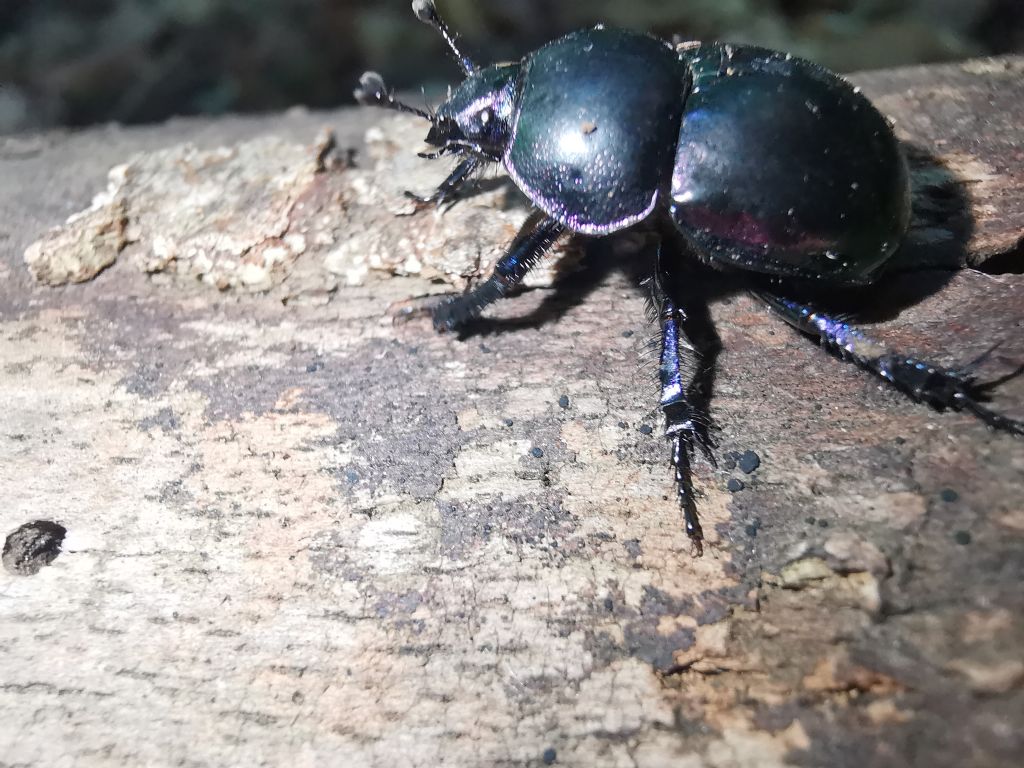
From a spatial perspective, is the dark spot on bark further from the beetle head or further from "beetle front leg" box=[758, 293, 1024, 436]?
the beetle head

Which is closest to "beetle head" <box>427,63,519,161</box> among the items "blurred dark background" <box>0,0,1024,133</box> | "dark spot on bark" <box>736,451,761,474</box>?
"dark spot on bark" <box>736,451,761,474</box>

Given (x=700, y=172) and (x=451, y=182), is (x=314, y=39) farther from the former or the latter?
(x=700, y=172)

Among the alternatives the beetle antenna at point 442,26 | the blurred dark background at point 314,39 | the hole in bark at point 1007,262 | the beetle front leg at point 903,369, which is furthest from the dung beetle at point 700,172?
the blurred dark background at point 314,39

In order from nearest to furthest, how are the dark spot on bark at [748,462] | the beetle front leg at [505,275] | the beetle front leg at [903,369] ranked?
the beetle front leg at [903,369], the dark spot on bark at [748,462], the beetle front leg at [505,275]

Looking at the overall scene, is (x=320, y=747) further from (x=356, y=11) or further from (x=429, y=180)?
(x=356, y=11)

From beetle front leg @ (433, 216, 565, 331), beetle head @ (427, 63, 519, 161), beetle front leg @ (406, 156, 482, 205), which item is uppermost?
beetle head @ (427, 63, 519, 161)

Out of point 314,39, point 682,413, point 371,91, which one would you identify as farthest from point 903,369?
point 314,39

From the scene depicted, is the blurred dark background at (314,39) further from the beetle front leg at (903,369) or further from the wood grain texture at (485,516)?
the beetle front leg at (903,369)

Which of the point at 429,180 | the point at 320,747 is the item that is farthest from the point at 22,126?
the point at 320,747
